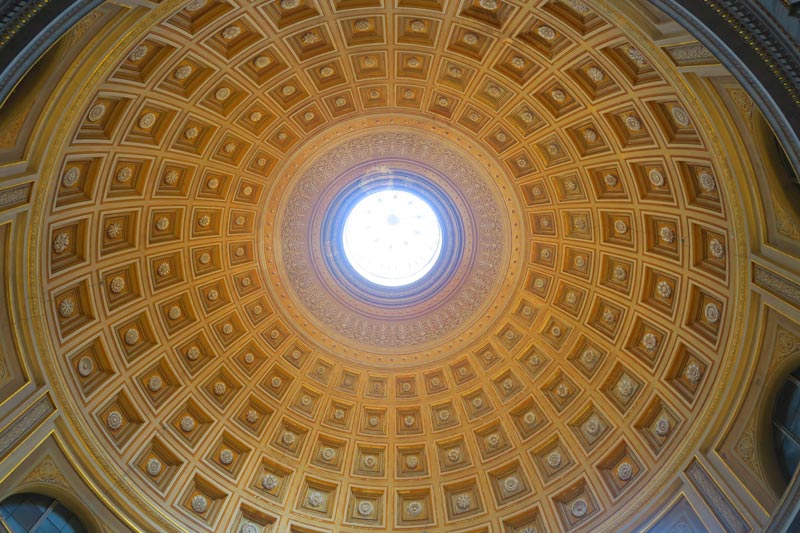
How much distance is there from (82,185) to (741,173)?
20054 mm

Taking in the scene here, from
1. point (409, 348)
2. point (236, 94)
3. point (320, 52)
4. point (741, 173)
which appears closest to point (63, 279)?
point (236, 94)

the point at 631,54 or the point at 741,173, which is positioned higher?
the point at 631,54

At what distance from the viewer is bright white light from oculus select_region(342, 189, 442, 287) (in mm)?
31078

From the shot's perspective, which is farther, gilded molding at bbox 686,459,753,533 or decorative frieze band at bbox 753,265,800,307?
gilded molding at bbox 686,459,753,533

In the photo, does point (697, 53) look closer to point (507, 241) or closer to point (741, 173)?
point (741, 173)

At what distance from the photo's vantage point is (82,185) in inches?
769

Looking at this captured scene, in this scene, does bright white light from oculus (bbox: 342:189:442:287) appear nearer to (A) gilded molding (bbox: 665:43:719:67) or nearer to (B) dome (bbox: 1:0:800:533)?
(B) dome (bbox: 1:0:800:533)

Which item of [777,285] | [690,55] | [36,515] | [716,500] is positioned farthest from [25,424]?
[777,285]

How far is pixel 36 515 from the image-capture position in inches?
728

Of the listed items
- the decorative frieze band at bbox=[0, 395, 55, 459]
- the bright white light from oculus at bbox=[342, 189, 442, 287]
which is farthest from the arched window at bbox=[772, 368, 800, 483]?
the decorative frieze band at bbox=[0, 395, 55, 459]

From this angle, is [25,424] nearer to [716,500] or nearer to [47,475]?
[47,475]

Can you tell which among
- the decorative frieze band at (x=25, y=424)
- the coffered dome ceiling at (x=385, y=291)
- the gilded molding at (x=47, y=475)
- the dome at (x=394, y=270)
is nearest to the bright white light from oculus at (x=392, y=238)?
the dome at (x=394, y=270)

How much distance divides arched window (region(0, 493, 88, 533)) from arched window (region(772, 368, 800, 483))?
2181 centimetres

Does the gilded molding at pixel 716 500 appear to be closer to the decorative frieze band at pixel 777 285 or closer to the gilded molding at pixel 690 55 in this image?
the decorative frieze band at pixel 777 285
